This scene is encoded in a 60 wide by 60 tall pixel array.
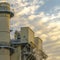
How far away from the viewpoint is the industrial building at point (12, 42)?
257ft

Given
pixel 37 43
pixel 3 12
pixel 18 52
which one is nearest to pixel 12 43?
pixel 18 52

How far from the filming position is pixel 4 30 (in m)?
79.2

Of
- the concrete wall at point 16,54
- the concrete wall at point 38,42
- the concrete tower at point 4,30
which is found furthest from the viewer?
the concrete wall at point 38,42

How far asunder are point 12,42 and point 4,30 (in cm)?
470

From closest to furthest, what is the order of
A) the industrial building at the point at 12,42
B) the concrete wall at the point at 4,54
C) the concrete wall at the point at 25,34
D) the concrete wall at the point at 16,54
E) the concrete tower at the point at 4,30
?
the concrete wall at the point at 4,54, the concrete tower at the point at 4,30, the industrial building at the point at 12,42, the concrete wall at the point at 16,54, the concrete wall at the point at 25,34

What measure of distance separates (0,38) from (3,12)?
22.3ft

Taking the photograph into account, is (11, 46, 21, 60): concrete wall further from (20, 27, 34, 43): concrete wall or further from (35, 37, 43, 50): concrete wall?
(35, 37, 43, 50): concrete wall

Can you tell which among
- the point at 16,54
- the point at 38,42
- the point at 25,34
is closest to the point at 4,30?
the point at 25,34

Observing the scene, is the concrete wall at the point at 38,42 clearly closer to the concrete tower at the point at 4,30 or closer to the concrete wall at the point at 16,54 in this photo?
the concrete wall at the point at 16,54

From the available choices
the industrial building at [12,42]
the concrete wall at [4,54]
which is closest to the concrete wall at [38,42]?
the industrial building at [12,42]

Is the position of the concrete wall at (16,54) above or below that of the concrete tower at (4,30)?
below

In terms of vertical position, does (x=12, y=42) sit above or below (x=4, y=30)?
below

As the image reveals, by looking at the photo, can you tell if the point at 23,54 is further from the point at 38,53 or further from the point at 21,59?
the point at 38,53

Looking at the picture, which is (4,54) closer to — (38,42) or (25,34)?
(25,34)
